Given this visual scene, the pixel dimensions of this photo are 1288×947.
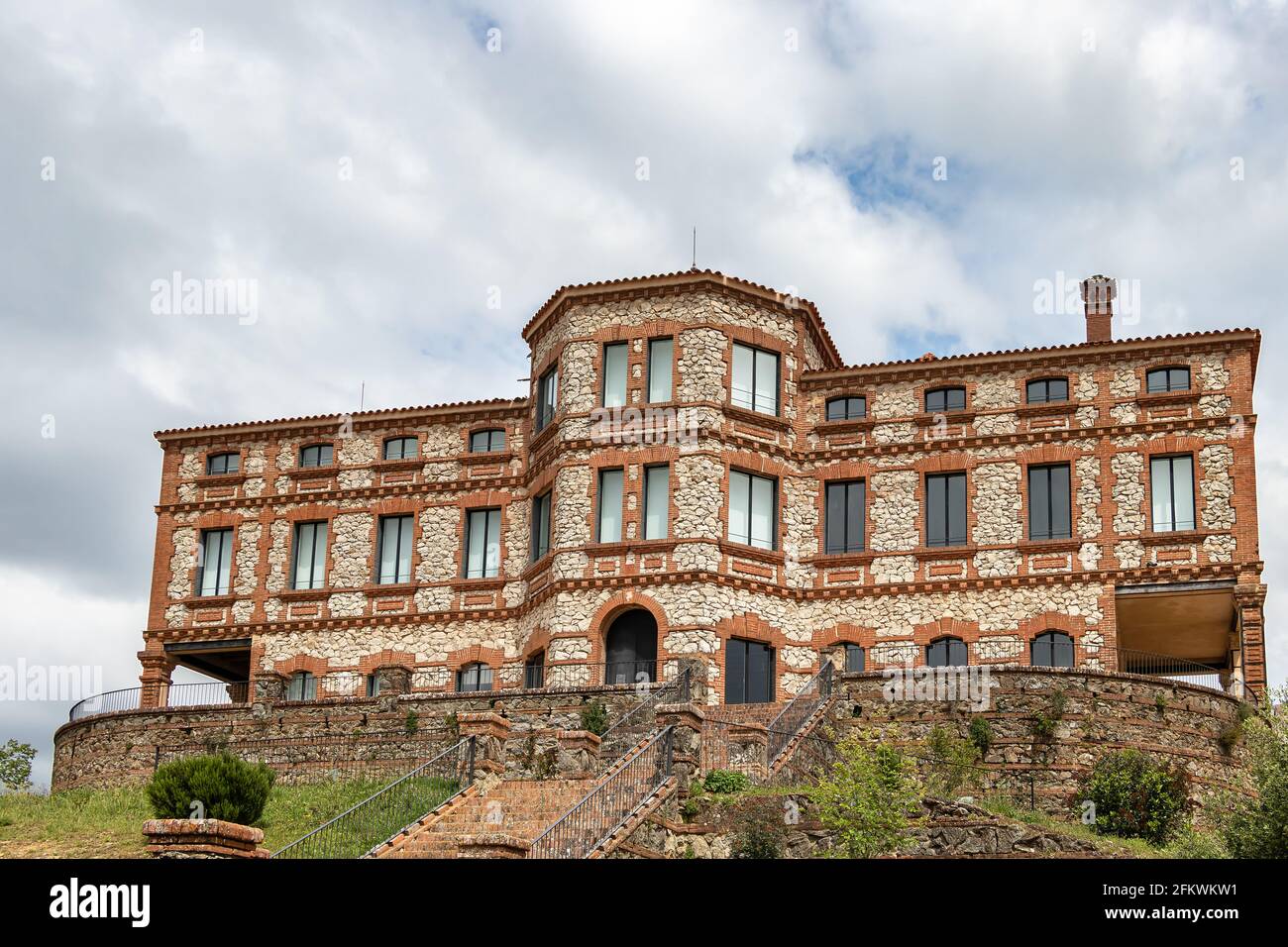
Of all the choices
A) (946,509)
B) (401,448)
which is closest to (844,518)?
(946,509)

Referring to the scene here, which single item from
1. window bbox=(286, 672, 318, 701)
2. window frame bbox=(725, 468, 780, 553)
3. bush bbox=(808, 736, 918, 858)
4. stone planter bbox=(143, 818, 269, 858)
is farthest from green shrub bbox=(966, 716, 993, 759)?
window bbox=(286, 672, 318, 701)

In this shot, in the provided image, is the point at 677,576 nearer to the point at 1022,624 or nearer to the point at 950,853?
the point at 1022,624

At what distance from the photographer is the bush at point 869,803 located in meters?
24.4

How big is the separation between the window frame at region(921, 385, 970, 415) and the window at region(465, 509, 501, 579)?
11786 millimetres

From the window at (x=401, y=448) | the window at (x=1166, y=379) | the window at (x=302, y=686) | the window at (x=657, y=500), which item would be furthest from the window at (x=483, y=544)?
the window at (x=1166, y=379)

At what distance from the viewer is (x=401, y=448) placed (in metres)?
44.7

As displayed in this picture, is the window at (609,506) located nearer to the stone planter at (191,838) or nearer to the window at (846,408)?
the window at (846,408)

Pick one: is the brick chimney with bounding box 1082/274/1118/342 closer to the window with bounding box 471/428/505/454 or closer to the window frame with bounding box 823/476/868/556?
the window frame with bounding box 823/476/868/556

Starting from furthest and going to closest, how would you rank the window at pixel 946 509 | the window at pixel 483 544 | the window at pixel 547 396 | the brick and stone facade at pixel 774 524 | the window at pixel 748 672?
the window at pixel 483 544 → the window at pixel 547 396 → the window at pixel 946 509 → the brick and stone facade at pixel 774 524 → the window at pixel 748 672

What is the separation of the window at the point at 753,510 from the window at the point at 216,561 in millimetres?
15142

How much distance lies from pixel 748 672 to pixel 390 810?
13364 millimetres

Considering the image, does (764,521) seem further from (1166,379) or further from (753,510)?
(1166,379)
